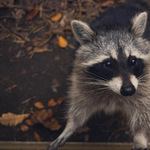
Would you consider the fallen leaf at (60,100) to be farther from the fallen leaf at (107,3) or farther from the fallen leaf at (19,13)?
the fallen leaf at (107,3)

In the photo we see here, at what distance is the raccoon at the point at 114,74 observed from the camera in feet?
4.69

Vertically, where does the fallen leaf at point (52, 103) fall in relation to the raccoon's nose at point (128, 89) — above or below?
below

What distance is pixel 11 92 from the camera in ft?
7.24

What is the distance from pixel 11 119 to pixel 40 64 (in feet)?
2.45

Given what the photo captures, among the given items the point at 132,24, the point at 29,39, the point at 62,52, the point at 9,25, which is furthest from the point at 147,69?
the point at 9,25

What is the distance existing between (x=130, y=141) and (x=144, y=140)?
467 mm

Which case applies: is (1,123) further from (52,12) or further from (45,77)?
(52,12)

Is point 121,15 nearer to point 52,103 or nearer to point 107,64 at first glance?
point 107,64

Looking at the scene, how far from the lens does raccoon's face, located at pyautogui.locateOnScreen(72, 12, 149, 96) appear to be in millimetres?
1384

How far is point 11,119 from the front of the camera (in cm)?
210

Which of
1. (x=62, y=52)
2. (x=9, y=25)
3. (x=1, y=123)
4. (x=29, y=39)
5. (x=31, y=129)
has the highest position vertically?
(x=9, y=25)

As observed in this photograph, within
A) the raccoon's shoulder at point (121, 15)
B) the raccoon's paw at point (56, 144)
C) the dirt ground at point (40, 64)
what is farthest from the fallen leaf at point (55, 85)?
the raccoon's shoulder at point (121, 15)

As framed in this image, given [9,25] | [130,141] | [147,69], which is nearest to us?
[147,69]

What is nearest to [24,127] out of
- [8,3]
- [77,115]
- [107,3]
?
[77,115]
